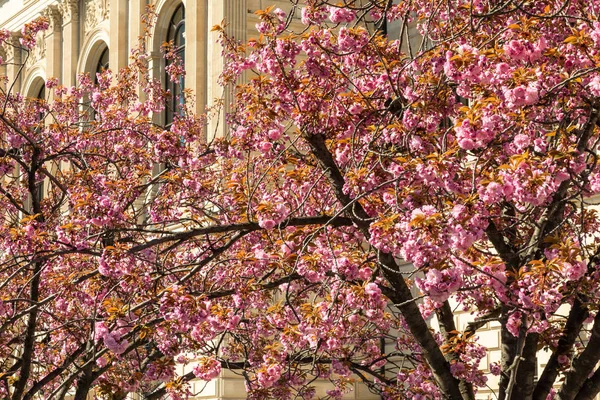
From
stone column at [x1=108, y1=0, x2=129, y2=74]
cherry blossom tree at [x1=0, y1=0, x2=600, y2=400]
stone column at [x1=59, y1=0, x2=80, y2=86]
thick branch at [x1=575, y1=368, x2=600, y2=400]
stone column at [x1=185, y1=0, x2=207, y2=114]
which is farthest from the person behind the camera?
stone column at [x1=59, y1=0, x2=80, y2=86]

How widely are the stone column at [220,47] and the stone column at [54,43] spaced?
9.57m

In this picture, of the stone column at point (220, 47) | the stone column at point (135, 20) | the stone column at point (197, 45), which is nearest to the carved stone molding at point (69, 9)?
the stone column at point (135, 20)

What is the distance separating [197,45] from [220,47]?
1.18 metres

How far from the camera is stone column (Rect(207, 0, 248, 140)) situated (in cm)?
2428

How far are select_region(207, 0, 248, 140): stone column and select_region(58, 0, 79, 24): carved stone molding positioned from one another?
876cm

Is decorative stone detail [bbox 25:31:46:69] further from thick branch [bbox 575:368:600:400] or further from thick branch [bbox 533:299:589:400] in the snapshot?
thick branch [bbox 575:368:600:400]

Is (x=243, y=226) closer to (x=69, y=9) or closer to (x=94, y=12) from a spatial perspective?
(x=94, y=12)

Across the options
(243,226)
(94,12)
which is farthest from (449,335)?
(94,12)

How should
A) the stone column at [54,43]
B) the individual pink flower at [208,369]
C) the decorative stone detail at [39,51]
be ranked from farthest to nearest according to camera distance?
the decorative stone detail at [39,51]
the stone column at [54,43]
the individual pink flower at [208,369]

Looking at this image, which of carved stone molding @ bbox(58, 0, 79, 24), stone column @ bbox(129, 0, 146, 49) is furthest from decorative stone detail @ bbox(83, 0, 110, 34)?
stone column @ bbox(129, 0, 146, 49)

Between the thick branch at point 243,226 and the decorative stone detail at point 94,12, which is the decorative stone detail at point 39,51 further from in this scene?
the thick branch at point 243,226

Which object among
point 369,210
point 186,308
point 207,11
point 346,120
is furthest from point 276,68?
point 207,11

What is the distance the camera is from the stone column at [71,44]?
32969 mm

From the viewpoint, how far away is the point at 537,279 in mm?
9391
